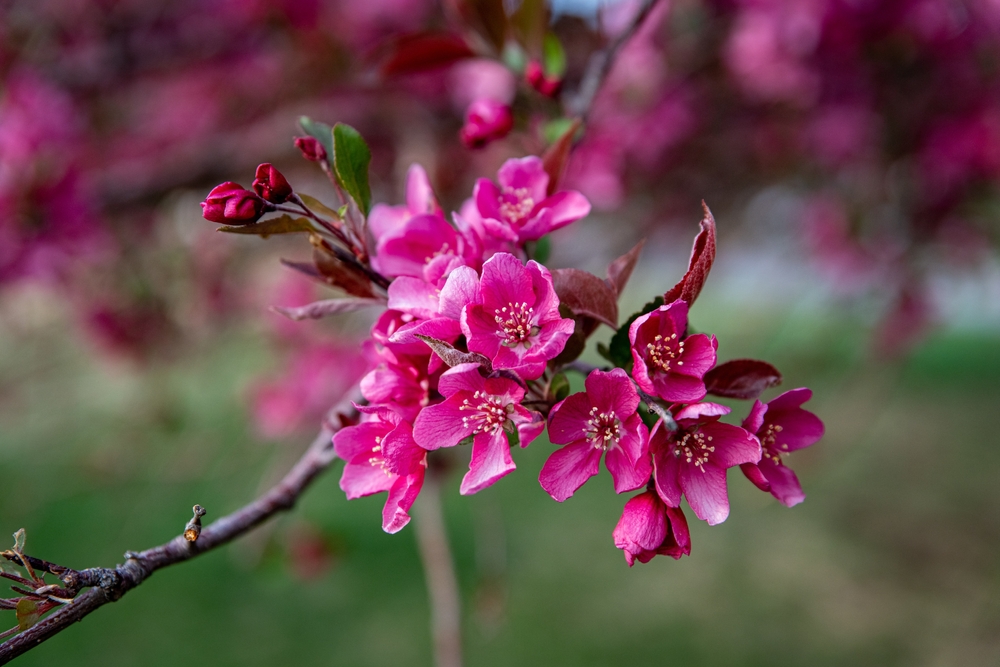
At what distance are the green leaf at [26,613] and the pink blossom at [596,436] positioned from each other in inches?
13.0

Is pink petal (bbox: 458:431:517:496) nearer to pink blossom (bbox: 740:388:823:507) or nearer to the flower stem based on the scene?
pink blossom (bbox: 740:388:823:507)

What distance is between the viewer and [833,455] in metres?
2.45

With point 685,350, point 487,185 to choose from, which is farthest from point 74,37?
point 685,350

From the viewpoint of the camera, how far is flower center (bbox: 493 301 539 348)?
497 millimetres

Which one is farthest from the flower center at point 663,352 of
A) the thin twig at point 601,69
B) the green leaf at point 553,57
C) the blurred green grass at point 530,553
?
the blurred green grass at point 530,553

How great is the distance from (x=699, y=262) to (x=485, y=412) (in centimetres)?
19

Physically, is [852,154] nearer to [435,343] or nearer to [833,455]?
[833,455]

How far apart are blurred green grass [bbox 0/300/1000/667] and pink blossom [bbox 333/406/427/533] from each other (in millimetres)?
1934

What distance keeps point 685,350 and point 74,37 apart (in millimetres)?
2399

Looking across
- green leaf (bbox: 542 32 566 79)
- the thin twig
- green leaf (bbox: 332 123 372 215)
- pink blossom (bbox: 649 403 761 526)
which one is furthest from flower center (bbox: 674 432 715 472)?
green leaf (bbox: 542 32 566 79)

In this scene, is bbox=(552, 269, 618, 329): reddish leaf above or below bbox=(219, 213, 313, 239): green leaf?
below

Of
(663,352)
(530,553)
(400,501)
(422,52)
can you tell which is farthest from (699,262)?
(530,553)

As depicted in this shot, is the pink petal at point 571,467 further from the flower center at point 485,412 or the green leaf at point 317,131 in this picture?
the green leaf at point 317,131

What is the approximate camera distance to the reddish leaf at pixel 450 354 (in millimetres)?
451
